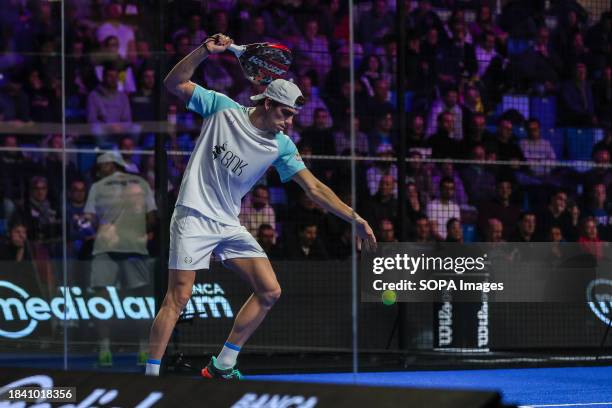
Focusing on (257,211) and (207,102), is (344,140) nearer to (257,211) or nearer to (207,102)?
(257,211)

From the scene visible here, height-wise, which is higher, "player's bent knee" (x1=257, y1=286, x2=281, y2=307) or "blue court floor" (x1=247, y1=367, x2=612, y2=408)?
"player's bent knee" (x1=257, y1=286, x2=281, y2=307)

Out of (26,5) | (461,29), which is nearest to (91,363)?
(26,5)

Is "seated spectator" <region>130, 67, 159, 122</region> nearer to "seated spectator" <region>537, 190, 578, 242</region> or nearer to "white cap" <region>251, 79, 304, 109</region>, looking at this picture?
"white cap" <region>251, 79, 304, 109</region>

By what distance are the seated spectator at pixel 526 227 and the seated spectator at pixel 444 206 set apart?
50 cm

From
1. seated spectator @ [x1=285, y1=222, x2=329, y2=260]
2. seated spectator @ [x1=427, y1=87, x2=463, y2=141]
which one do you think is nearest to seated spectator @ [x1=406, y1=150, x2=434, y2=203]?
seated spectator @ [x1=427, y1=87, x2=463, y2=141]

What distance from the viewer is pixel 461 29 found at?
10797 millimetres

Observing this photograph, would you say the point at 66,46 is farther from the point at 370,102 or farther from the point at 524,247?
the point at 524,247

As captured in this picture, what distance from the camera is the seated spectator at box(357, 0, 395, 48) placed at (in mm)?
9984

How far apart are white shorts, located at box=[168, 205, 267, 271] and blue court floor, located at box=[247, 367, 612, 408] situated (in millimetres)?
1023

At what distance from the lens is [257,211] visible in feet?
28.3

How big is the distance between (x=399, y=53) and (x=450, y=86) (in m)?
1.19

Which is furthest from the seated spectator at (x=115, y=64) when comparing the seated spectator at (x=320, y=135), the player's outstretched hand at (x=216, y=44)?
the player's outstretched hand at (x=216, y=44)

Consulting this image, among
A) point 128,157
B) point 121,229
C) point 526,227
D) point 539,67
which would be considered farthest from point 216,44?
point 539,67

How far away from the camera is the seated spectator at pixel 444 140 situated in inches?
375
